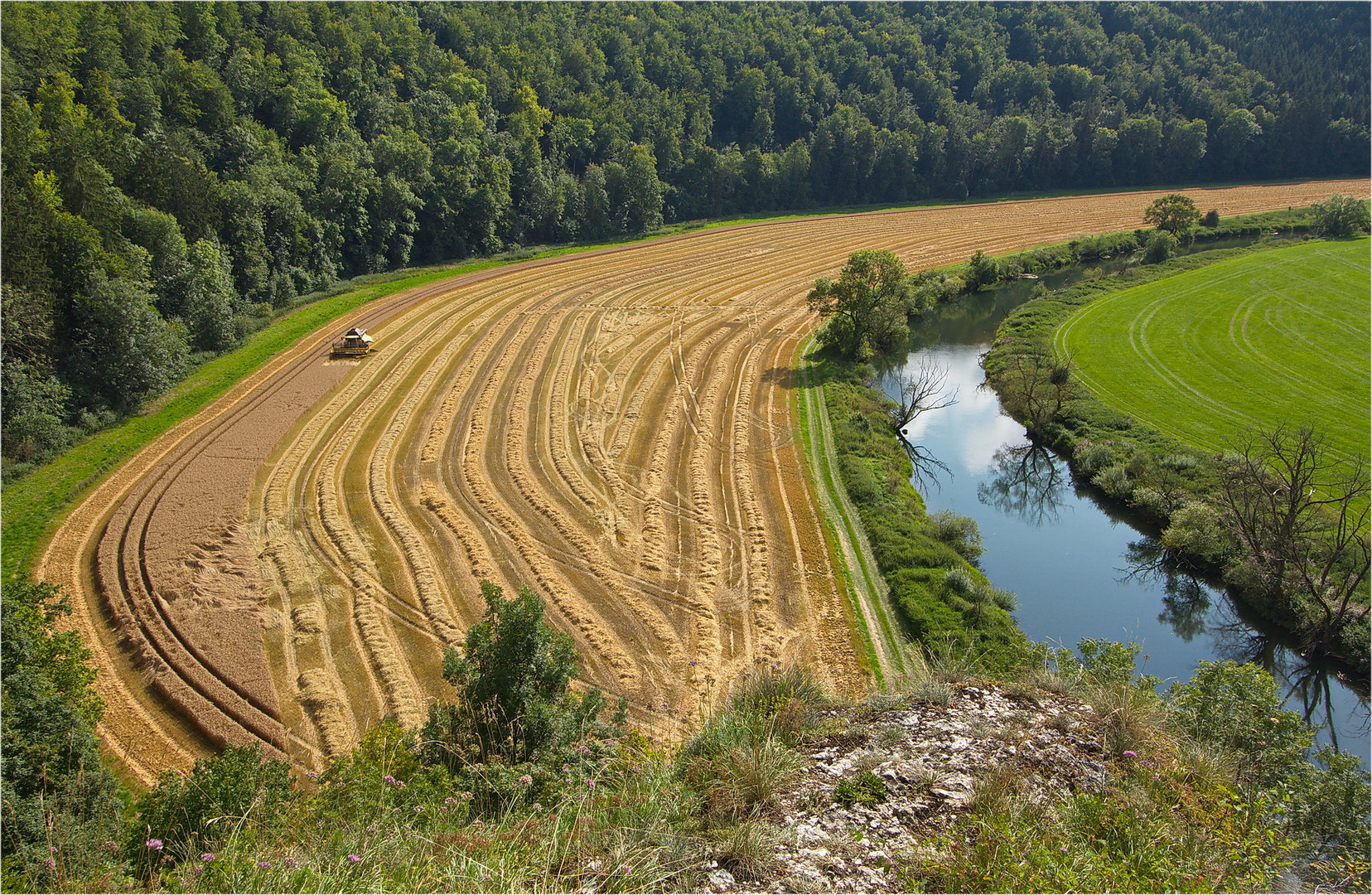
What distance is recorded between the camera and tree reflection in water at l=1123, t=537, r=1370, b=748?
23.0 metres

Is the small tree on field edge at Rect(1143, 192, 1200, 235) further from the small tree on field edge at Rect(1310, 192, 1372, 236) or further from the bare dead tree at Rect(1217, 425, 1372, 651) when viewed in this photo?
the bare dead tree at Rect(1217, 425, 1372, 651)

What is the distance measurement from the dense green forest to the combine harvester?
5904mm

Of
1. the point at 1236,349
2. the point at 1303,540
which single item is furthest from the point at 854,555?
the point at 1236,349

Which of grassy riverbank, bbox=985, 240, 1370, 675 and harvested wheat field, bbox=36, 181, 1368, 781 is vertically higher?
harvested wheat field, bbox=36, 181, 1368, 781

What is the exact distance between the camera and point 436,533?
27734 mm

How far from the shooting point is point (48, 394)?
33438 mm

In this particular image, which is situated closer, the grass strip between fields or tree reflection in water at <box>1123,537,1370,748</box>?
the grass strip between fields

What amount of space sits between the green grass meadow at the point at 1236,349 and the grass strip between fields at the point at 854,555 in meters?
17.1

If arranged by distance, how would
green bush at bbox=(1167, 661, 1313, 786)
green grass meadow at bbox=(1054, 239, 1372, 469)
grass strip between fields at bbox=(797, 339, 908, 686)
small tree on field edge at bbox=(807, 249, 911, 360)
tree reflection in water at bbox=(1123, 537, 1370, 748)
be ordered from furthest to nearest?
1. small tree on field edge at bbox=(807, 249, 911, 360)
2. green grass meadow at bbox=(1054, 239, 1372, 469)
3. tree reflection in water at bbox=(1123, 537, 1370, 748)
4. grass strip between fields at bbox=(797, 339, 908, 686)
5. green bush at bbox=(1167, 661, 1313, 786)

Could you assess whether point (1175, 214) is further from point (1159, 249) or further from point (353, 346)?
point (353, 346)

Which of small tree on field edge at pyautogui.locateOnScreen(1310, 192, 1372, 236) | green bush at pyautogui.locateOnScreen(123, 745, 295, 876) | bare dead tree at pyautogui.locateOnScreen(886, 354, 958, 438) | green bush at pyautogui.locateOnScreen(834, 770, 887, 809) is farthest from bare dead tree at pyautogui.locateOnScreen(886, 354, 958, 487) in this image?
small tree on field edge at pyautogui.locateOnScreen(1310, 192, 1372, 236)

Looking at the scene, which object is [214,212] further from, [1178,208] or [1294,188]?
[1294,188]

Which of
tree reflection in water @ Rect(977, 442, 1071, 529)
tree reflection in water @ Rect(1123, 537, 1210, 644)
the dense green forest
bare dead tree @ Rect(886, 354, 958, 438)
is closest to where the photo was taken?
tree reflection in water @ Rect(1123, 537, 1210, 644)

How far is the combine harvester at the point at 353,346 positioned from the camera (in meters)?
44.2
